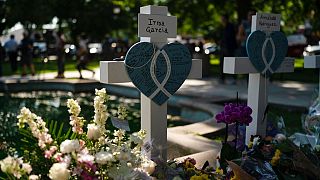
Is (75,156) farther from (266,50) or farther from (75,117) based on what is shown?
(266,50)

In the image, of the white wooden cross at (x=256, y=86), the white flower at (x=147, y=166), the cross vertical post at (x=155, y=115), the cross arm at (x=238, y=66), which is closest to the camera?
the white flower at (x=147, y=166)

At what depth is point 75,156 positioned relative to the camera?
69.4 inches

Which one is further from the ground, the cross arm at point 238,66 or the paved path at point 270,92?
the cross arm at point 238,66

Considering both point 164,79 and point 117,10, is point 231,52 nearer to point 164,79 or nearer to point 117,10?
point 164,79

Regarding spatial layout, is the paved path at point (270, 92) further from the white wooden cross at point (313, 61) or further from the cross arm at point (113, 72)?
the cross arm at point (113, 72)

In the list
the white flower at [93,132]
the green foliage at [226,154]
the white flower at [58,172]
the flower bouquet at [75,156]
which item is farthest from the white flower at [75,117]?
the green foliage at [226,154]

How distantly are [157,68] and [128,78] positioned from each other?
0.20 meters

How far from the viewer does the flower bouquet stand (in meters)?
1.71

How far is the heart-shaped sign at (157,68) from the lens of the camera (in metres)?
2.77

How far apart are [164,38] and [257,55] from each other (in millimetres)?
1226

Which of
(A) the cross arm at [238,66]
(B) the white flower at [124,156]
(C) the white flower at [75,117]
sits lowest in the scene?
(B) the white flower at [124,156]

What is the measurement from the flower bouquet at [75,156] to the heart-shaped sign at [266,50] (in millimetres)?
1977

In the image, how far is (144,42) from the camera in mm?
2805

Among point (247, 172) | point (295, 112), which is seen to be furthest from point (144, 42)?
point (295, 112)
